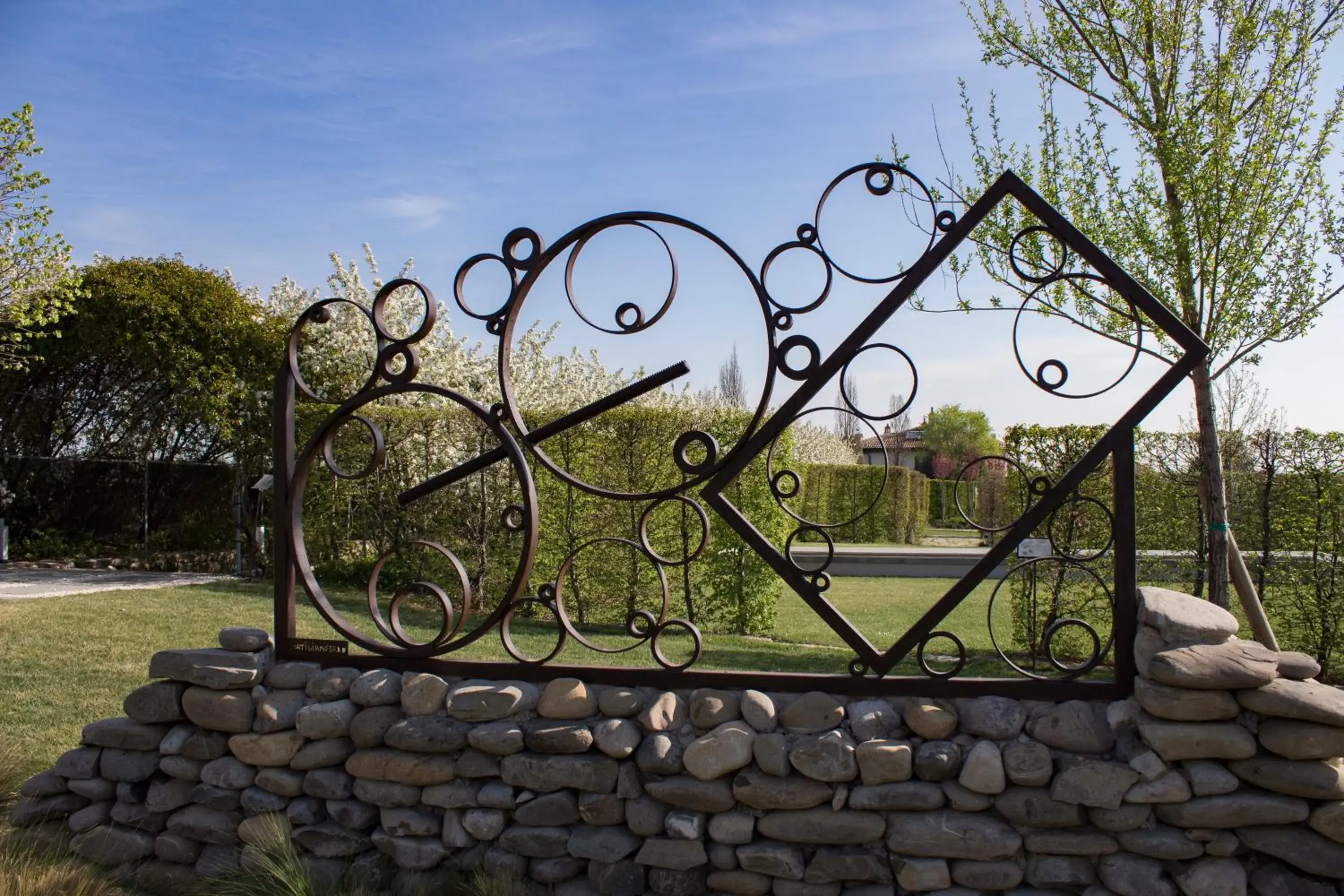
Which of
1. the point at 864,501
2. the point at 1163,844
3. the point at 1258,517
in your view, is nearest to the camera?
the point at 1163,844

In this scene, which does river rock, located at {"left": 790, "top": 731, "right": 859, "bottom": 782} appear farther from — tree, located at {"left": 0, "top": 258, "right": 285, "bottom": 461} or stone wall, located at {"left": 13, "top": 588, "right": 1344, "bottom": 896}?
tree, located at {"left": 0, "top": 258, "right": 285, "bottom": 461}

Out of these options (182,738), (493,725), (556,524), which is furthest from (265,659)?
(556,524)

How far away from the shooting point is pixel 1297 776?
259 cm

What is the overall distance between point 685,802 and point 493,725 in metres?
0.65

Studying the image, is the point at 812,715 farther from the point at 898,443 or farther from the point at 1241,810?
the point at 898,443

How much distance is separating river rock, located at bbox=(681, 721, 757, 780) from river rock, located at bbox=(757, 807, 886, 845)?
19 cm

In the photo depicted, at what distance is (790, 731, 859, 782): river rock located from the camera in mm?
2811

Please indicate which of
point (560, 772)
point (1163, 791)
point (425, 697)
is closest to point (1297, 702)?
point (1163, 791)

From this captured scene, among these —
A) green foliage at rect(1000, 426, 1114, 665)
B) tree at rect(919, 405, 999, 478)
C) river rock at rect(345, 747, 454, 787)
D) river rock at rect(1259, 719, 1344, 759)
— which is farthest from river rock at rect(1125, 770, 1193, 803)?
tree at rect(919, 405, 999, 478)

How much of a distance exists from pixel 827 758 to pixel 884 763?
0.16 m

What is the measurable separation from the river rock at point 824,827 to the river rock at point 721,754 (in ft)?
0.62

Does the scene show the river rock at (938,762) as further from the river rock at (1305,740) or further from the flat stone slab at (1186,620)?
the river rock at (1305,740)

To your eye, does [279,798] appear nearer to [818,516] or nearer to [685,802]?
[685,802]

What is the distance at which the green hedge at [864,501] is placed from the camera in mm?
17047
